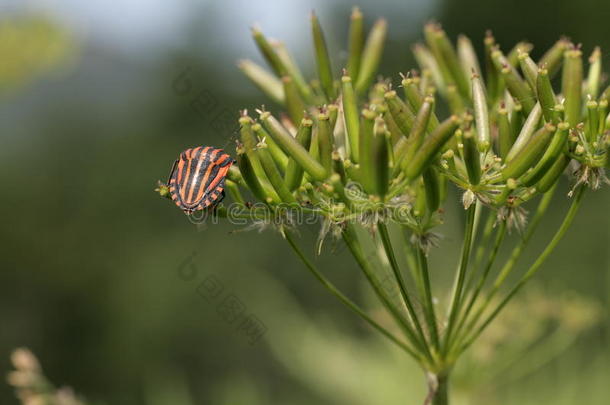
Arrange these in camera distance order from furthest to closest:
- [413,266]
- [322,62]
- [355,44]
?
[355,44]
[322,62]
[413,266]

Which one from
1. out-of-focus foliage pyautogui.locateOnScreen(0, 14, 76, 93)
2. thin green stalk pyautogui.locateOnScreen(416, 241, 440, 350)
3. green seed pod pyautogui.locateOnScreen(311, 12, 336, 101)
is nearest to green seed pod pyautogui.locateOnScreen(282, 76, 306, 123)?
green seed pod pyautogui.locateOnScreen(311, 12, 336, 101)

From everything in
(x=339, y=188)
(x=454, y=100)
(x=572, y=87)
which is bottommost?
(x=339, y=188)

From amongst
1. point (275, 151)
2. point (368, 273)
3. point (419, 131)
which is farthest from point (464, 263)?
point (275, 151)

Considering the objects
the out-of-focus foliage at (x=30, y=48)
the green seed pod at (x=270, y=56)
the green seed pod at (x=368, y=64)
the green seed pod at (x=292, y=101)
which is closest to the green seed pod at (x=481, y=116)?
the green seed pod at (x=292, y=101)

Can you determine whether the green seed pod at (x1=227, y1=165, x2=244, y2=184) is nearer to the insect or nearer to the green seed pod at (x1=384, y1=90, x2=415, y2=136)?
the insect

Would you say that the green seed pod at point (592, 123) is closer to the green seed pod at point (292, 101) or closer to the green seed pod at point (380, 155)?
the green seed pod at point (380, 155)

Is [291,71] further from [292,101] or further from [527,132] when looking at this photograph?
[527,132]
